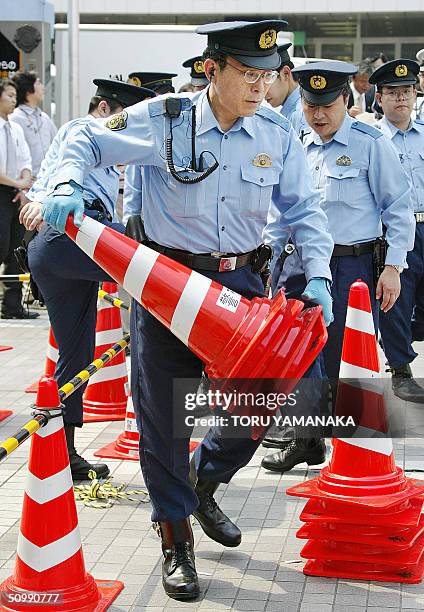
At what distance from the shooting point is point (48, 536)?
4211 millimetres

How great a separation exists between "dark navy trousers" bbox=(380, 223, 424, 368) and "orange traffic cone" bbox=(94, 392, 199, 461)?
217 centimetres

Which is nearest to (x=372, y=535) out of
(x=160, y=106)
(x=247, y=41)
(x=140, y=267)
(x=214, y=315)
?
(x=214, y=315)

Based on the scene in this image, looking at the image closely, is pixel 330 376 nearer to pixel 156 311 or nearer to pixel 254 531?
pixel 254 531

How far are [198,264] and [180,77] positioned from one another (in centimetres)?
1663

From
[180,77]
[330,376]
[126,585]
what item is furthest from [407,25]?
[126,585]

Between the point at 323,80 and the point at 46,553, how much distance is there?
3161 millimetres

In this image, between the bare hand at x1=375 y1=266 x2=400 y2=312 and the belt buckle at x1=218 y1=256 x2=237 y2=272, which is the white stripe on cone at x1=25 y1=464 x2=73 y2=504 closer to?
the belt buckle at x1=218 y1=256 x2=237 y2=272

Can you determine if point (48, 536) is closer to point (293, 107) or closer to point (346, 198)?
point (346, 198)

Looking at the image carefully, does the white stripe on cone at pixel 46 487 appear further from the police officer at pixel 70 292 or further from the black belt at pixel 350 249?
the black belt at pixel 350 249

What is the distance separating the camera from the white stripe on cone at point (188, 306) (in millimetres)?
4191

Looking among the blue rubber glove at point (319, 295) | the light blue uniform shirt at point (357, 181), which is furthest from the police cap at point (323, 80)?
the blue rubber glove at point (319, 295)

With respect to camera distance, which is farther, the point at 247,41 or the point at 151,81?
the point at 151,81

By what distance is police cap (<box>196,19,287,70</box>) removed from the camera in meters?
4.33

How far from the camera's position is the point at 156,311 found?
14.1 ft
